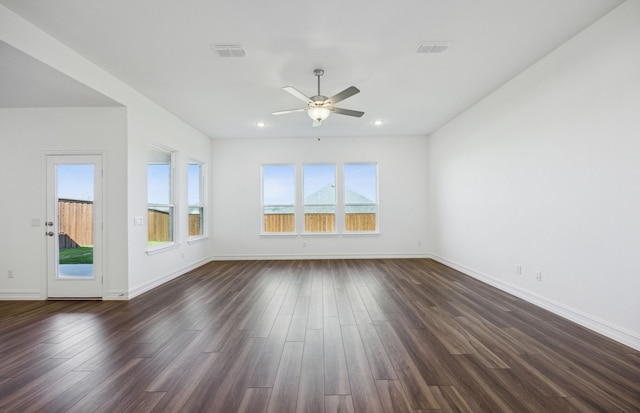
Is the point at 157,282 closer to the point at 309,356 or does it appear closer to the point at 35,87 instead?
the point at 35,87

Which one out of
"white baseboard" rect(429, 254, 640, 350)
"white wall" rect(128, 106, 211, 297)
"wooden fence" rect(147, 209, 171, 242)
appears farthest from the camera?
"wooden fence" rect(147, 209, 171, 242)

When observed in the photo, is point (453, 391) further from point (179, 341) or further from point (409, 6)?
point (409, 6)

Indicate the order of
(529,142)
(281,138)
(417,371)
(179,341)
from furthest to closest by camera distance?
(281,138) → (529,142) → (179,341) → (417,371)

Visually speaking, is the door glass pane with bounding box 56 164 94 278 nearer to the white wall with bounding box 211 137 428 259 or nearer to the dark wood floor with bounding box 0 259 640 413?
the dark wood floor with bounding box 0 259 640 413

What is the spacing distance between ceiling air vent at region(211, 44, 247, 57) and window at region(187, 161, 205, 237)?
3.26 meters

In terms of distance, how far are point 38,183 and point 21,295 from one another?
1.60 metres

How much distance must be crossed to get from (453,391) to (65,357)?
305 cm

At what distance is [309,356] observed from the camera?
7.74ft

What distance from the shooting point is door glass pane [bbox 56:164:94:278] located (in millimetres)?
4066

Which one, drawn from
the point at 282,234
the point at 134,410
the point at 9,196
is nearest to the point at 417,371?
the point at 134,410

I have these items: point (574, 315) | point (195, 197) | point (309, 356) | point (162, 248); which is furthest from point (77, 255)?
point (574, 315)

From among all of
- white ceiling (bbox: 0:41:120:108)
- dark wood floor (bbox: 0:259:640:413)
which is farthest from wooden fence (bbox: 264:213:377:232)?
white ceiling (bbox: 0:41:120:108)

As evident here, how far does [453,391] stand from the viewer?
1878 millimetres

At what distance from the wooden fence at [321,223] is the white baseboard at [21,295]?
13.3 feet
